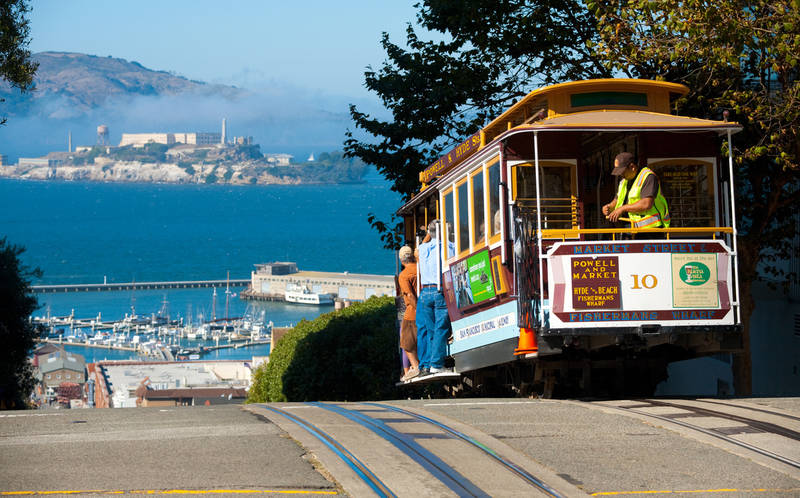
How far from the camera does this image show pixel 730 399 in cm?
1348

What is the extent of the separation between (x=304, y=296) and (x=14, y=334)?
153004mm

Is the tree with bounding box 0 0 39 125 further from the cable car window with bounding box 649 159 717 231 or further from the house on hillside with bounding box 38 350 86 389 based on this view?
the house on hillside with bounding box 38 350 86 389

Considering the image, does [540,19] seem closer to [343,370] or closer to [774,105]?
[774,105]

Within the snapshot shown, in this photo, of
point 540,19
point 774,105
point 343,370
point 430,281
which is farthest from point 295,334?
point 774,105

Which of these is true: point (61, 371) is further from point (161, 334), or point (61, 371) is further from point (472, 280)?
point (472, 280)

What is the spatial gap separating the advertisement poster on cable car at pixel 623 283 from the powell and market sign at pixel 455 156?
2.93 meters

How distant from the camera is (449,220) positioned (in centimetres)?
1633

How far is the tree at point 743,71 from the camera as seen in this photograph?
14734 millimetres

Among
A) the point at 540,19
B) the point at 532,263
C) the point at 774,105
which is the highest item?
the point at 540,19

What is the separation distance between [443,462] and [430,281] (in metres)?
8.37

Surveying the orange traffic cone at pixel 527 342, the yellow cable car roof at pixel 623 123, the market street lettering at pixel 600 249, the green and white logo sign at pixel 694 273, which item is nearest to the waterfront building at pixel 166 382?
the orange traffic cone at pixel 527 342

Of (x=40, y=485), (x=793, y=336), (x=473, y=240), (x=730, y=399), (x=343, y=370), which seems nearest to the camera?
(x=40, y=485)

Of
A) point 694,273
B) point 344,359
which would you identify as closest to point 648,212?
point 694,273

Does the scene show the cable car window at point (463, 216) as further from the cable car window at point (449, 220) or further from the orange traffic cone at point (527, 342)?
the orange traffic cone at point (527, 342)
